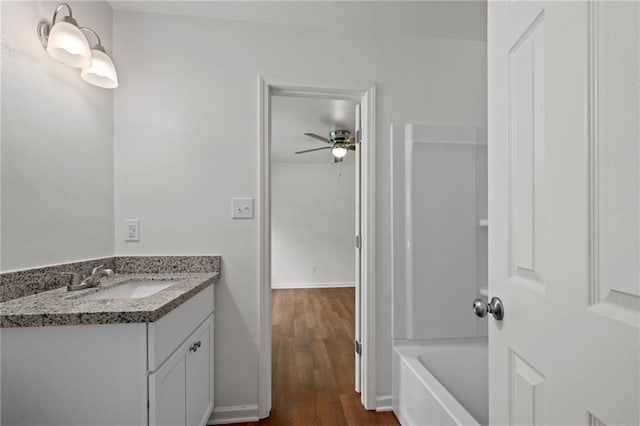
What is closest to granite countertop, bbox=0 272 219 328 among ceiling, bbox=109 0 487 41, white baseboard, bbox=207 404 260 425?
white baseboard, bbox=207 404 260 425

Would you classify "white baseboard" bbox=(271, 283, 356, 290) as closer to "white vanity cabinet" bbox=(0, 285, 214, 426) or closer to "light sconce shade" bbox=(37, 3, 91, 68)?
"white vanity cabinet" bbox=(0, 285, 214, 426)

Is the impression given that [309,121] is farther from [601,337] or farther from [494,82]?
[601,337]

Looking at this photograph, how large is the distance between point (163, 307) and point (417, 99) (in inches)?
→ 71.2

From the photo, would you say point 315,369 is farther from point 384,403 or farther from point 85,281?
point 85,281

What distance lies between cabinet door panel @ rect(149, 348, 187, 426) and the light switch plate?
2.49ft

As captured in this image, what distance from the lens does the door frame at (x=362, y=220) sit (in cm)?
174

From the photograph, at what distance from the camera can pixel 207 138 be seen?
5.68ft

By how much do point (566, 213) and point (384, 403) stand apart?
1721 millimetres

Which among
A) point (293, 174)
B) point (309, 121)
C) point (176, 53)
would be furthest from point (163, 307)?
point (293, 174)

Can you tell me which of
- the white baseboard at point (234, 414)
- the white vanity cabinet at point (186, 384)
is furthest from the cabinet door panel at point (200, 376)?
the white baseboard at point (234, 414)

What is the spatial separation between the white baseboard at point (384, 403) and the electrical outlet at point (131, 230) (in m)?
1.75

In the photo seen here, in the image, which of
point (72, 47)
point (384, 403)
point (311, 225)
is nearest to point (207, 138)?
point (72, 47)

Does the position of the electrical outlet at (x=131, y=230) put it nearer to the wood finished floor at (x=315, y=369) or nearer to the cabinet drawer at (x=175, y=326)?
the cabinet drawer at (x=175, y=326)

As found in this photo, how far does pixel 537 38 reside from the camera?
2.12ft
